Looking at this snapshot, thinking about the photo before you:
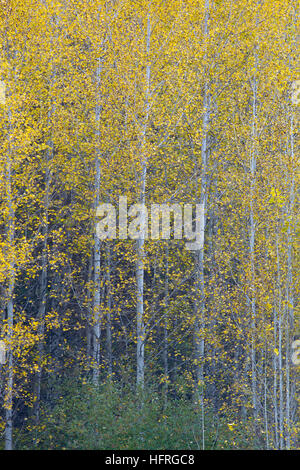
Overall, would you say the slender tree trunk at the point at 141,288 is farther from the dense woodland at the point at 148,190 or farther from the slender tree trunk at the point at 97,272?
the slender tree trunk at the point at 97,272

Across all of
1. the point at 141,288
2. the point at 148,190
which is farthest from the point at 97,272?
the point at 148,190

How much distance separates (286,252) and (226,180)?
3738 mm

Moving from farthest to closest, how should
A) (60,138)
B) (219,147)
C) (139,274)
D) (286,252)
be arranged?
(219,147) < (60,138) < (139,274) < (286,252)

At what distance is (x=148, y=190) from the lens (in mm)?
14516

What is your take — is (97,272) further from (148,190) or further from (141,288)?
(148,190)

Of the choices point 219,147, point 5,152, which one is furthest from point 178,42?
point 5,152

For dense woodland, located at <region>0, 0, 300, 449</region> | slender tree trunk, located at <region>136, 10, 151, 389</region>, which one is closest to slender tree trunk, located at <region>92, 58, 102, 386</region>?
dense woodland, located at <region>0, 0, 300, 449</region>

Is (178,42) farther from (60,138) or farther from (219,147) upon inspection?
(60,138)

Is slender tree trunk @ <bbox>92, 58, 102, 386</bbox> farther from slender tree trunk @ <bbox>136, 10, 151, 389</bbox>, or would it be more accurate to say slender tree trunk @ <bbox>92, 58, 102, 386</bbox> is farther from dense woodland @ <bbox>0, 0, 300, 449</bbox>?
slender tree trunk @ <bbox>136, 10, 151, 389</bbox>

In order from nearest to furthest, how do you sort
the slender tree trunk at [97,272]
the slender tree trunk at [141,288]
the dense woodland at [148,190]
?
the dense woodland at [148,190]
the slender tree trunk at [141,288]
the slender tree trunk at [97,272]

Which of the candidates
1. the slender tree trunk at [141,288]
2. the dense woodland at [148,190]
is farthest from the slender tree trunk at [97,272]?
the slender tree trunk at [141,288]

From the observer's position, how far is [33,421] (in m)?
12.4

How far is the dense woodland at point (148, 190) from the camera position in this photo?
34.7ft

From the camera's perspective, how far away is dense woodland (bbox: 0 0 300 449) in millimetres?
10570
